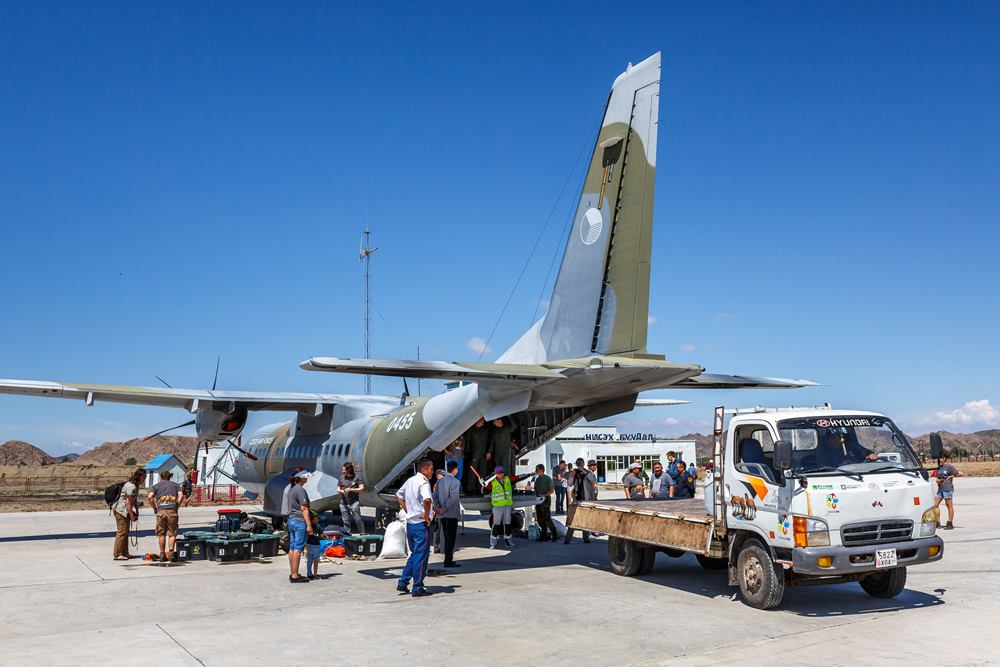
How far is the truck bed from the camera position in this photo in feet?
34.4

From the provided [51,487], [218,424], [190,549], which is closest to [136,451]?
[51,487]

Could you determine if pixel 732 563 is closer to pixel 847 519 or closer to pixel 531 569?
pixel 847 519

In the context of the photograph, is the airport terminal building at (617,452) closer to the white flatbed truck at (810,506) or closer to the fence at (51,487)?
the fence at (51,487)

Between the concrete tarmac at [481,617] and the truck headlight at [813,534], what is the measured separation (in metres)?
0.84

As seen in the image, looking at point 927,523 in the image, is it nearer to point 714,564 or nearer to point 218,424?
point 714,564

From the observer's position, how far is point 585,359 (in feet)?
41.8

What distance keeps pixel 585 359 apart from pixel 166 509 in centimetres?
804

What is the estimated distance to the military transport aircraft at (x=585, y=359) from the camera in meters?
12.0

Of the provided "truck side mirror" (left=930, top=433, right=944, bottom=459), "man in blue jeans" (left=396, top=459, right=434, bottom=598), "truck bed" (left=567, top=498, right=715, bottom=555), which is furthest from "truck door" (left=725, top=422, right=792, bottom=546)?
"man in blue jeans" (left=396, top=459, right=434, bottom=598)

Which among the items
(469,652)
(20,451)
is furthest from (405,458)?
(20,451)

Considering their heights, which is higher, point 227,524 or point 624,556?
point 227,524

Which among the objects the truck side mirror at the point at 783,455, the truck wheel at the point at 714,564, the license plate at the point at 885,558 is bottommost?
the truck wheel at the point at 714,564

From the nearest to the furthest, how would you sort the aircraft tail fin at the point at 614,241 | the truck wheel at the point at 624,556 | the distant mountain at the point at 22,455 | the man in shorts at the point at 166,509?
1. the truck wheel at the point at 624,556
2. the aircraft tail fin at the point at 614,241
3. the man in shorts at the point at 166,509
4. the distant mountain at the point at 22,455

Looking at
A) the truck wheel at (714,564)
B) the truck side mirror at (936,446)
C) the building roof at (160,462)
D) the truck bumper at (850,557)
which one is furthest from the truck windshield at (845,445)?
the building roof at (160,462)
